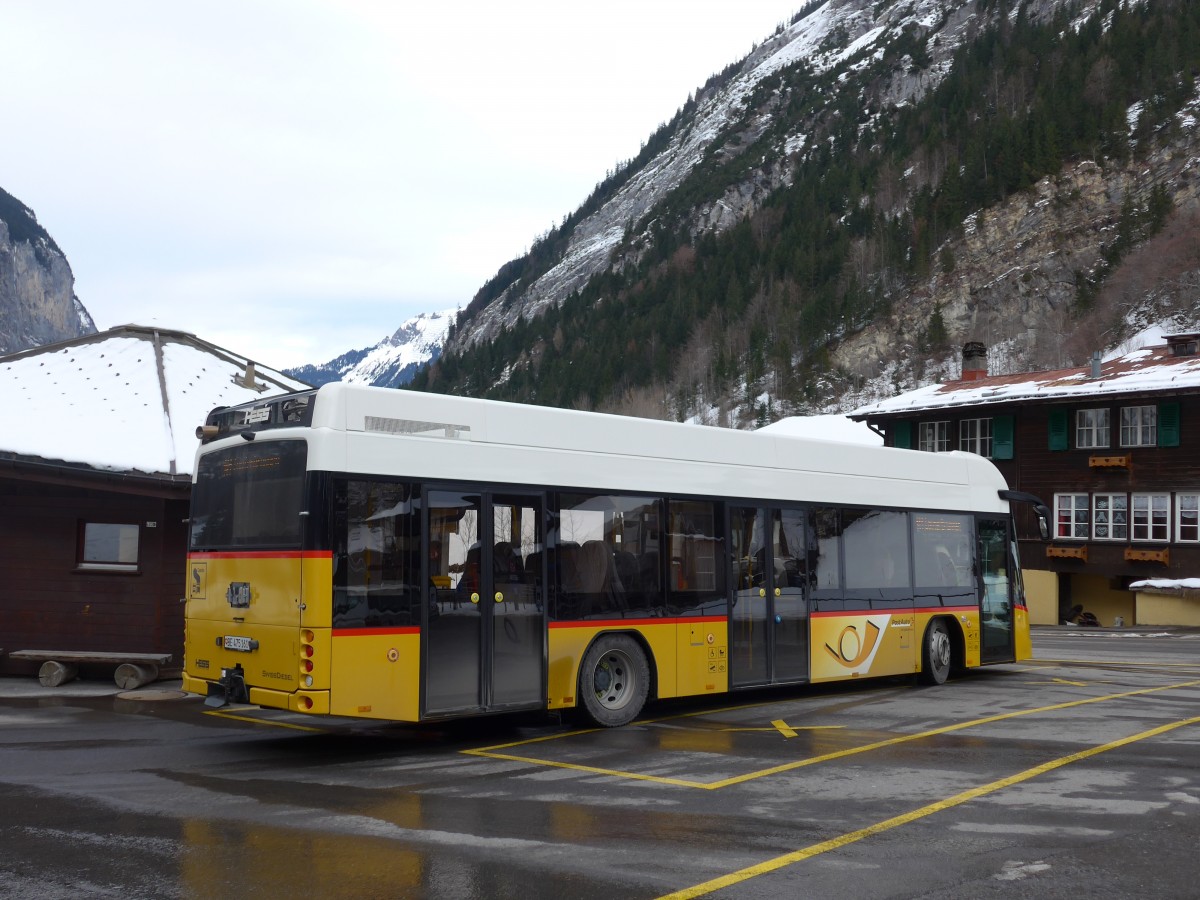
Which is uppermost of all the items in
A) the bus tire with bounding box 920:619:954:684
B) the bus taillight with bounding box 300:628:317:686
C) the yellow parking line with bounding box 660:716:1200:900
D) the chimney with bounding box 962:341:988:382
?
the chimney with bounding box 962:341:988:382

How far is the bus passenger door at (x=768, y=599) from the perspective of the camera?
1273 centimetres

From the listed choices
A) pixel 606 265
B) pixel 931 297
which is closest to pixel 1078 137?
pixel 931 297

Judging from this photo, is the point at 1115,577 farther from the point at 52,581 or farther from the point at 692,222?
the point at 692,222

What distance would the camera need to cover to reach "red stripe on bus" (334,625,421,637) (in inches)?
362

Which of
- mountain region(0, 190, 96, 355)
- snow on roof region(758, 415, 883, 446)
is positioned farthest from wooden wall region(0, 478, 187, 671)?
mountain region(0, 190, 96, 355)

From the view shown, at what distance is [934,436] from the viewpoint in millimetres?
44219

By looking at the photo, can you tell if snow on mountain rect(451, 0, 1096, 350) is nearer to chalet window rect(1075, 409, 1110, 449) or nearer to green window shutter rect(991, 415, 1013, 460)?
Answer: green window shutter rect(991, 415, 1013, 460)

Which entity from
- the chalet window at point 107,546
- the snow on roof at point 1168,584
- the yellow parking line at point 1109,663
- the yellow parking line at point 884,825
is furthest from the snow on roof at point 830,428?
the yellow parking line at point 884,825

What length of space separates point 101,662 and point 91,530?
1.94 metres

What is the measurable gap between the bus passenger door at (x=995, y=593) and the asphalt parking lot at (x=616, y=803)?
2841 millimetres

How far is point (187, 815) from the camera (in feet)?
24.4

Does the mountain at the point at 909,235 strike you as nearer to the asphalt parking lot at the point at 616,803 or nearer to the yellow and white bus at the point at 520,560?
the yellow and white bus at the point at 520,560

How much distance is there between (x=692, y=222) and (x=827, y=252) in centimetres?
4723

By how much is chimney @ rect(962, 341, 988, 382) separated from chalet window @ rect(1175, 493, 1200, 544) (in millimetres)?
12969
